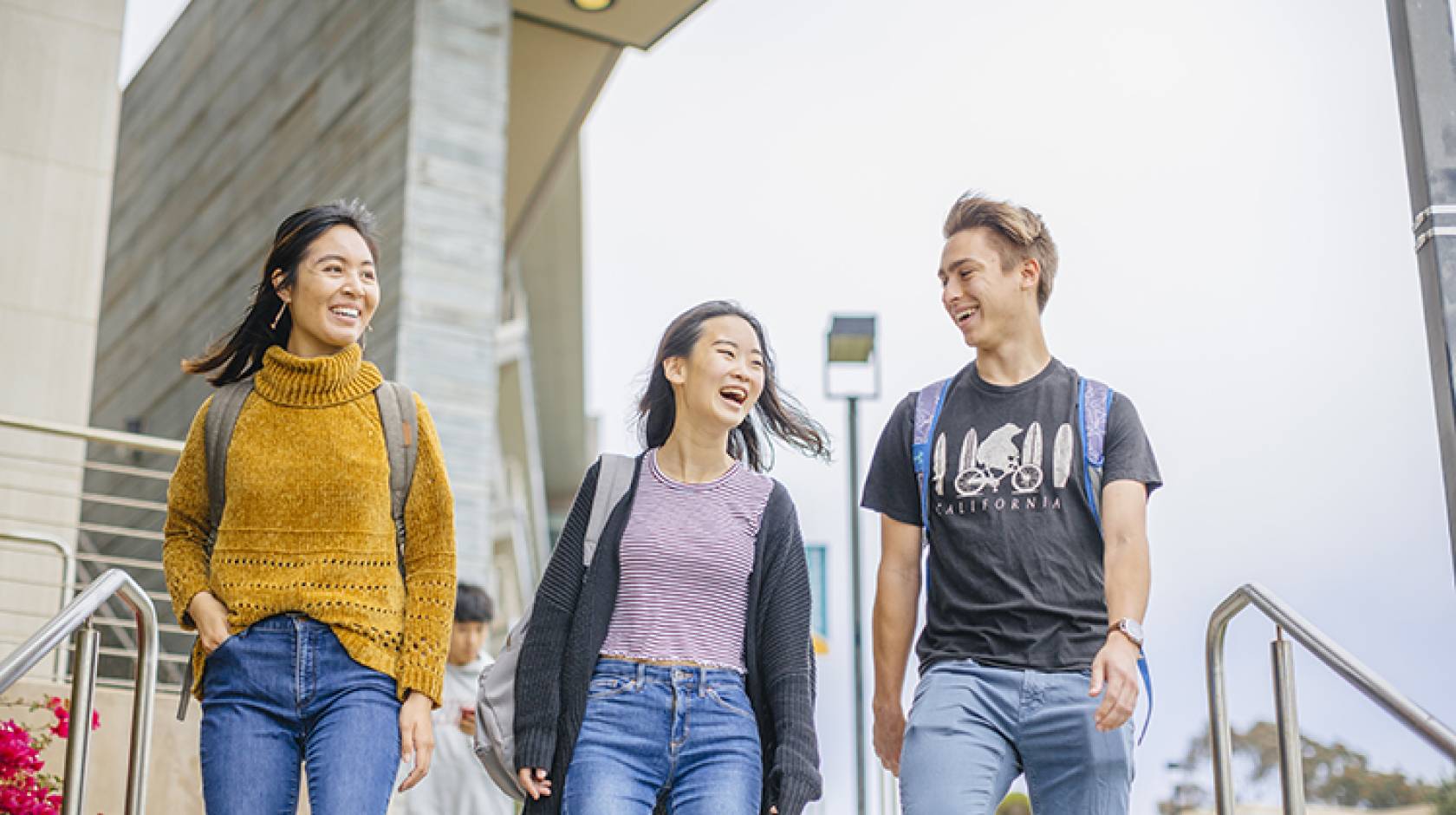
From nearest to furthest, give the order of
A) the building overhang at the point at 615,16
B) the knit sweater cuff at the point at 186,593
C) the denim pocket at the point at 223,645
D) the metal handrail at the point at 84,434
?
the denim pocket at the point at 223,645 → the knit sweater cuff at the point at 186,593 → the metal handrail at the point at 84,434 → the building overhang at the point at 615,16

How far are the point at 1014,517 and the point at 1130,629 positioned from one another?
1.40 feet

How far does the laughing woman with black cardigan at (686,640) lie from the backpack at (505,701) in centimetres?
3

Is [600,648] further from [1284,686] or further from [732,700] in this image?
[1284,686]

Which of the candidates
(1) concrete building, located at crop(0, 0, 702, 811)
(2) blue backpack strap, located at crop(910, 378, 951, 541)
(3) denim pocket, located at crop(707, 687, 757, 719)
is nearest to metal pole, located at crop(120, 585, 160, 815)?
(3) denim pocket, located at crop(707, 687, 757, 719)

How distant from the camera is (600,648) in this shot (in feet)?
12.3

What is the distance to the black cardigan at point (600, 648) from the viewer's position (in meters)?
3.63

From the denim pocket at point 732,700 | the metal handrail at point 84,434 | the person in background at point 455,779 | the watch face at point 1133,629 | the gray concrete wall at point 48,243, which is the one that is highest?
the gray concrete wall at point 48,243

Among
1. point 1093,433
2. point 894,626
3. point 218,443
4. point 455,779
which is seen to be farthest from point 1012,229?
point 455,779

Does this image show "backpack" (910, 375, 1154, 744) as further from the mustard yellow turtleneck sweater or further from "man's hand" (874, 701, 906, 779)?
the mustard yellow turtleneck sweater

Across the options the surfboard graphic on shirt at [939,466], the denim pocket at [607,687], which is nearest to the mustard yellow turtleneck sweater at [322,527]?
the denim pocket at [607,687]

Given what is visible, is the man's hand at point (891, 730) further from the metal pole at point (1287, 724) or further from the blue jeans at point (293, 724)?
the blue jeans at point (293, 724)

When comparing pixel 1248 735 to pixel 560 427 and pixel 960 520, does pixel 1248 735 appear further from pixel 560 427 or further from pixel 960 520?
pixel 560 427

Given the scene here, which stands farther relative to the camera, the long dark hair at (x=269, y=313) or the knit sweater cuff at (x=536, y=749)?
the long dark hair at (x=269, y=313)

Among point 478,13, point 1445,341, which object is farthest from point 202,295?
point 1445,341
